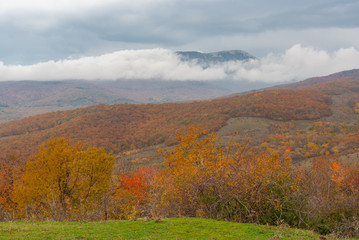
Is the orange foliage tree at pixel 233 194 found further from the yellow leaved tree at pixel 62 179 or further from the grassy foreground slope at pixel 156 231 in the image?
the yellow leaved tree at pixel 62 179

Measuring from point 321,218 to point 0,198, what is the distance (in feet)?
156

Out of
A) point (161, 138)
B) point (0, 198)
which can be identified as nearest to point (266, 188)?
point (0, 198)

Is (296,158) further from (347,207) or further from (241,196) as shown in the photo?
(241,196)

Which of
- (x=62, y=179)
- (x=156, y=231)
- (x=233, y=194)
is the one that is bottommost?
(x=62, y=179)

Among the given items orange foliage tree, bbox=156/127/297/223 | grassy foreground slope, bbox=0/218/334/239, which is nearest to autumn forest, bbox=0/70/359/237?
orange foliage tree, bbox=156/127/297/223

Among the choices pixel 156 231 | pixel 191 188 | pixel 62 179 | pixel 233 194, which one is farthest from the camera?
pixel 62 179

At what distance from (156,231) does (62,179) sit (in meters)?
28.4

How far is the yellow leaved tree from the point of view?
35.8m

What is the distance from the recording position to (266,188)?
1770 cm

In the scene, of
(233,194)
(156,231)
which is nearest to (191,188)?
(233,194)

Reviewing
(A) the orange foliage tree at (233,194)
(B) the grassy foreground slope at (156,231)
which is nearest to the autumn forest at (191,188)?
(A) the orange foliage tree at (233,194)

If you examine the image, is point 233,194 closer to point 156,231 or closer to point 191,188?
point 191,188

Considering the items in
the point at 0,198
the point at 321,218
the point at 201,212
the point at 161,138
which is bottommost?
the point at 161,138

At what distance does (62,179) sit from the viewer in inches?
1470
